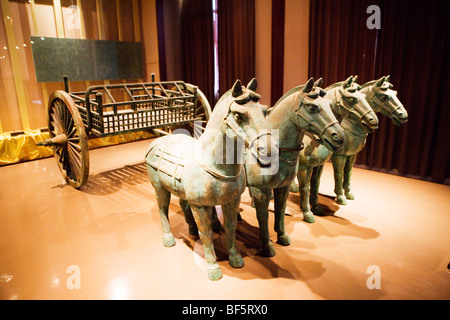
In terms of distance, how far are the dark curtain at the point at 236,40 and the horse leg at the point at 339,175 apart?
11.5ft

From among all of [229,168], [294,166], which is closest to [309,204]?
[294,166]

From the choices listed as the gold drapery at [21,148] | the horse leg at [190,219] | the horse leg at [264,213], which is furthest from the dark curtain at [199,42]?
the horse leg at [264,213]

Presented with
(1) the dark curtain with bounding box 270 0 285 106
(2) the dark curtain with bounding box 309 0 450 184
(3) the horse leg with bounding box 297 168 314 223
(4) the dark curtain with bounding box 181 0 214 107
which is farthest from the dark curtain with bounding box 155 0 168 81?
(3) the horse leg with bounding box 297 168 314 223

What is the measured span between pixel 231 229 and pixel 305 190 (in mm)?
1206

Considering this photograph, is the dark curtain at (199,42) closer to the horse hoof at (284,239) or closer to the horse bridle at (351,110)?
the horse bridle at (351,110)

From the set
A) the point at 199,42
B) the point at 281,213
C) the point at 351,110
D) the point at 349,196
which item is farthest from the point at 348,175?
the point at 199,42

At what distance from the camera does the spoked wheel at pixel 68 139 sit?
4.14 m

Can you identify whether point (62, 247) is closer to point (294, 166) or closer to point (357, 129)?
point (294, 166)

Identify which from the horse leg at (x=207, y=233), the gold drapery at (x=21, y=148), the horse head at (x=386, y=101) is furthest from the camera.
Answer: the gold drapery at (x=21, y=148)

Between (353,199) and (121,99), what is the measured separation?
6319 mm

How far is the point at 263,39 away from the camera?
21.5 ft

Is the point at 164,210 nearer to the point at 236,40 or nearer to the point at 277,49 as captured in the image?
the point at 277,49

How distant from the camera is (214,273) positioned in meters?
2.62

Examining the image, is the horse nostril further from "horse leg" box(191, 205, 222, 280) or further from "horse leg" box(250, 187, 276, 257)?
"horse leg" box(191, 205, 222, 280)
